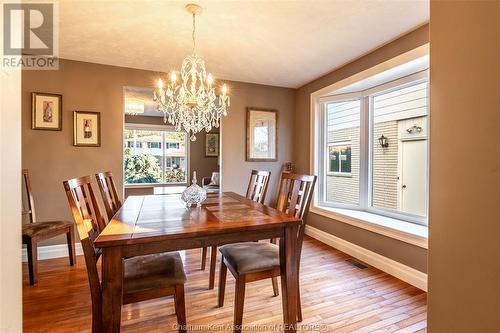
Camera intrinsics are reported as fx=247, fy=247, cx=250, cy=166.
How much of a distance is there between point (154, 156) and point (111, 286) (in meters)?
5.93

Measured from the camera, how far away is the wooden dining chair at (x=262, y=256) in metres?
1.58

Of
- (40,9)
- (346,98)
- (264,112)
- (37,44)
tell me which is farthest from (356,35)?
(37,44)

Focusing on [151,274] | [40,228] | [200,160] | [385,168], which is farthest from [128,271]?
[200,160]

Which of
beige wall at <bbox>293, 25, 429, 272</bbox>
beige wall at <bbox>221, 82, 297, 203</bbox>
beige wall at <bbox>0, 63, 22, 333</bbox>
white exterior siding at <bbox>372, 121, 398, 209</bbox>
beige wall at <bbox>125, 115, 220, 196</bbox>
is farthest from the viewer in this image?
beige wall at <bbox>125, 115, 220, 196</bbox>

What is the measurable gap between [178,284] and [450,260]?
4.41ft

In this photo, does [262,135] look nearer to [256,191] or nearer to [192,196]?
[256,191]

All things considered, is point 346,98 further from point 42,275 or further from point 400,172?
point 42,275

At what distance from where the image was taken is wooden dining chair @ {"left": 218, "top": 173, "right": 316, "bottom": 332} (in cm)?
158

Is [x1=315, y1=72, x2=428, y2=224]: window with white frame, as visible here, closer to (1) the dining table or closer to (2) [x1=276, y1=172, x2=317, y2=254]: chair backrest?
(2) [x1=276, y1=172, x2=317, y2=254]: chair backrest

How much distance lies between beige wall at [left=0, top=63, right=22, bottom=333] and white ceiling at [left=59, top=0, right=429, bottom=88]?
153 cm

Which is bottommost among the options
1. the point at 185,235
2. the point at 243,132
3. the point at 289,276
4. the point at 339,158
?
the point at 289,276

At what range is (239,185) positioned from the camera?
12.7ft

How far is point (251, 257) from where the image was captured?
5.56ft

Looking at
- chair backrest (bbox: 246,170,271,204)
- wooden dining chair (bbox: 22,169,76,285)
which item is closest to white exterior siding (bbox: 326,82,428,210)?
chair backrest (bbox: 246,170,271,204)
